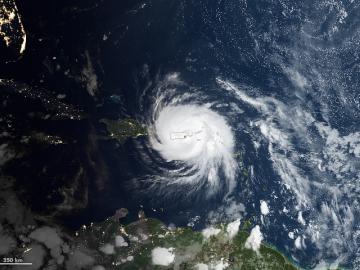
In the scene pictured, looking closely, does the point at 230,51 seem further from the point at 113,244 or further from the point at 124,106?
the point at 113,244

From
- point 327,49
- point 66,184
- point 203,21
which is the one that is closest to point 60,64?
point 66,184

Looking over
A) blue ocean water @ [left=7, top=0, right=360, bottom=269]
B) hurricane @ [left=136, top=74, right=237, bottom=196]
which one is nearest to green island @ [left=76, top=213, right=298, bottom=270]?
blue ocean water @ [left=7, top=0, right=360, bottom=269]

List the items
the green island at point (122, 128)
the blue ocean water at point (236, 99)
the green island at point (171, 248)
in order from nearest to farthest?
the blue ocean water at point (236, 99)
the green island at point (122, 128)
the green island at point (171, 248)

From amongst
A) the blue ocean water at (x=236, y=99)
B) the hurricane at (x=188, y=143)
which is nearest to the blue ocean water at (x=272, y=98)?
the blue ocean water at (x=236, y=99)

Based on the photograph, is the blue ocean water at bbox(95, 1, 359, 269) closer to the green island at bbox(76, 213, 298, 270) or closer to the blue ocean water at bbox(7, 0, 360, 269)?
the blue ocean water at bbox(7, 0, 360, 269)

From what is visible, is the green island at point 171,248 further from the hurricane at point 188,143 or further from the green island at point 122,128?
the green island at point 122,128
